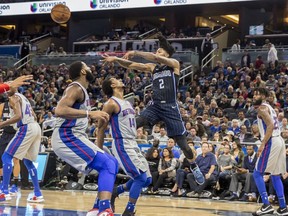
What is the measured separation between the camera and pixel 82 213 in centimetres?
880

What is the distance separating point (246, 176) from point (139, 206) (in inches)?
121

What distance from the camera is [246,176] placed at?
12859 millimetres

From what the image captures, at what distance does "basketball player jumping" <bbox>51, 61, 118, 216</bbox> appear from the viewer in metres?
6.97

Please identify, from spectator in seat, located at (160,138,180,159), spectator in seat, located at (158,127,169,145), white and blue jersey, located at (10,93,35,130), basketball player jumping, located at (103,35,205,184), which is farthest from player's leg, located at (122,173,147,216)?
spectator in seat, located at (158,127,169,145)

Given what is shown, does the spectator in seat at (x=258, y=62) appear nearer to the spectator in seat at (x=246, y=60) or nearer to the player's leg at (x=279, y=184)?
the spectator in seat at (x=246, y=60)

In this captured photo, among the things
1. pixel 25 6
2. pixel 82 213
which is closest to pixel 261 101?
pixel 82 213

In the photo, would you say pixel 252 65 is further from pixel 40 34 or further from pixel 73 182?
pixel 40 34

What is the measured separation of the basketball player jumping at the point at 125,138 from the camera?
8008 millimetres

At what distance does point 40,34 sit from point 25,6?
2.88 meters

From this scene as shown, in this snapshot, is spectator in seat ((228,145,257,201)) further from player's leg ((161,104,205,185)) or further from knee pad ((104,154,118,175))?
knee pad ((104,154,118,175))

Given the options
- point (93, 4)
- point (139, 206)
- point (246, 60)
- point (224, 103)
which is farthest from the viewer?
point (93, 4)

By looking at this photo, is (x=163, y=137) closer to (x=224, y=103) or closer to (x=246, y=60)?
(x=224, y=103)

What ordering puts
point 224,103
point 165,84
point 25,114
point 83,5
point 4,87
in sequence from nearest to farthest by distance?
point 4,87, point 165,84, point 25,114, point 224,103, point 83,5

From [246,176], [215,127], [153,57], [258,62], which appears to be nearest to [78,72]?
[153,57]
